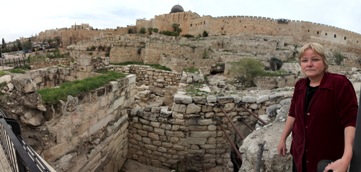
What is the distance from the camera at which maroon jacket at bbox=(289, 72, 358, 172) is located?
228 centimetres

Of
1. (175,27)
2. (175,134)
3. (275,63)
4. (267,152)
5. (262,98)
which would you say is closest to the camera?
(267,152)

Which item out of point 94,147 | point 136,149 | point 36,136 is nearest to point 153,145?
point 136,149

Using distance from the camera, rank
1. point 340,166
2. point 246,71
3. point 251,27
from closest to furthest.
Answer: point 340,166, point 246,71, point 251,27

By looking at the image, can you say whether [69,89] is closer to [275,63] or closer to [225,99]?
[225,99]

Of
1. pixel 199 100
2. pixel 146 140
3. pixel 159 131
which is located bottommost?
pixel 146 140

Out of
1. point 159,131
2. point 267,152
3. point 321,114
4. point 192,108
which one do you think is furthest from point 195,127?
point 321,114

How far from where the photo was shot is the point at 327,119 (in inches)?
93.0

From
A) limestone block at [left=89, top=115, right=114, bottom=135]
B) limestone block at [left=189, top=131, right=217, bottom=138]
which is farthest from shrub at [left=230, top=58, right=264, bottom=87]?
limestone block at [left=89, top=115, right=114, bottom=135]

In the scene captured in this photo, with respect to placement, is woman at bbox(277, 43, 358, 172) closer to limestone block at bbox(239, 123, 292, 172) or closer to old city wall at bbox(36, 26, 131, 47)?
limestone block at bbox(239, 123, 292, 172)

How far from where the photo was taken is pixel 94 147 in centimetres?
556

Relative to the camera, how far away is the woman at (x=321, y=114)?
2271 millimetres

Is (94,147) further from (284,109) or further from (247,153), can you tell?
(284,109)

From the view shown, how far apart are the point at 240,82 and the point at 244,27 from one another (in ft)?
107

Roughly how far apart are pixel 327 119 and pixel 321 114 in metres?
0.06
